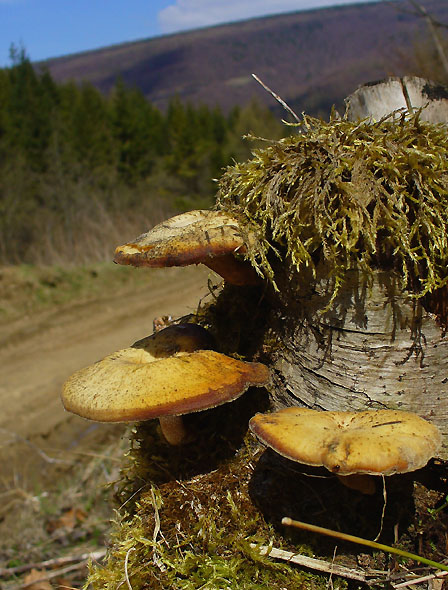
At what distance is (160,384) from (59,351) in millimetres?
9935

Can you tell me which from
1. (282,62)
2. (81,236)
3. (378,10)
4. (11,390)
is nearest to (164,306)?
(11,390)

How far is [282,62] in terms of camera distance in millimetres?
136875

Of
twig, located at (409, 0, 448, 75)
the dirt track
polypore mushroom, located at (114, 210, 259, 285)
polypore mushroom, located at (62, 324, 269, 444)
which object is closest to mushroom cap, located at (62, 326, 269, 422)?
polypore mushroom, located at (62, 324, 269, 444)

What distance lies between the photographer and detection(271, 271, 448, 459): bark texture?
74.7 inches

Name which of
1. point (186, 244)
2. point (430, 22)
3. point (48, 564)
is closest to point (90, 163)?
point (430, 22)

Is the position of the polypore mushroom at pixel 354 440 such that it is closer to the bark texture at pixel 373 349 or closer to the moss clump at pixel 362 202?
the bark texture at pixel 373 349

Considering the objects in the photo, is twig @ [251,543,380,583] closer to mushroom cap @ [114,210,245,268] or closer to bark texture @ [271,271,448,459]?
bark texture @ [271,271,448,459]

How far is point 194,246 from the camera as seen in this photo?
1.81 meters

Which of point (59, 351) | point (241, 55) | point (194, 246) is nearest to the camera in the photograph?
point (194, 246)

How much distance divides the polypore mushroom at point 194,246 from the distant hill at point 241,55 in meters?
117

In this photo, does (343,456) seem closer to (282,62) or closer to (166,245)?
(166,245)

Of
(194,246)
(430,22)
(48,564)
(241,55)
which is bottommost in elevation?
(48,564)

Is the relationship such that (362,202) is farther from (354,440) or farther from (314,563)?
(314,563)

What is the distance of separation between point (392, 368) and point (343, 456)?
561mm
